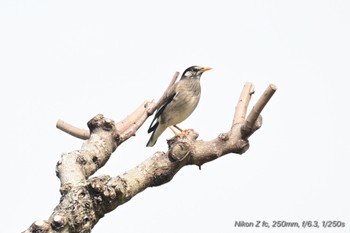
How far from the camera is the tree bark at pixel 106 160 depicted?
3523 millimetres

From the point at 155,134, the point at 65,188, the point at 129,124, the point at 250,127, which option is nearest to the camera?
the point at 65,188

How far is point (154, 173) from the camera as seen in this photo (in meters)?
4.04

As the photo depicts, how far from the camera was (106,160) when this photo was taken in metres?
4.80

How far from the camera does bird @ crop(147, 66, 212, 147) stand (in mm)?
8375

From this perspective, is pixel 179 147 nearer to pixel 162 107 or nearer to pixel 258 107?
pixel 258 107

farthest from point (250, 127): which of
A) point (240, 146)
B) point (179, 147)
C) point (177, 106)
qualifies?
point (177, 106)

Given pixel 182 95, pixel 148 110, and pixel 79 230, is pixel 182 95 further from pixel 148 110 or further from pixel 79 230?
pixel 79 230

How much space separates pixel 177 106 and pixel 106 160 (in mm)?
3702

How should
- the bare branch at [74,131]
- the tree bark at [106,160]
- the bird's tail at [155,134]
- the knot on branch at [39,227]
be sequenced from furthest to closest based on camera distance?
the bird's tail at [155,134]
the bare branch at [74,131]
the tree bark at [106,160]
the knot on branch at [39,227]

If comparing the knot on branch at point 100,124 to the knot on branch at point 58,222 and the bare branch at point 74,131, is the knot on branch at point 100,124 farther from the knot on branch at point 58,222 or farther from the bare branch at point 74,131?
the knot on branch at point 58,222

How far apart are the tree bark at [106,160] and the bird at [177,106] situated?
294 centimetres

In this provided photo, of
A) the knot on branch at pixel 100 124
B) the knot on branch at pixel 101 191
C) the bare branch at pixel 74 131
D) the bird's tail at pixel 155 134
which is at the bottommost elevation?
the knot on branch at pixel 101 191

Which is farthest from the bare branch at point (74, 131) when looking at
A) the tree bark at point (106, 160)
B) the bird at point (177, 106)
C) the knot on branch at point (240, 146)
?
the bird at point (177, 106)

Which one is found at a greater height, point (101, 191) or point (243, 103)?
point (243, 103)
